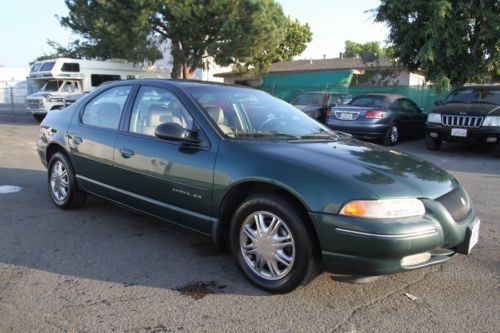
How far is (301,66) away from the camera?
3362 cm

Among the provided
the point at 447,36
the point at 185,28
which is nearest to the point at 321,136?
the point at 447,36

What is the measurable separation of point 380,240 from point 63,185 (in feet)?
12.5

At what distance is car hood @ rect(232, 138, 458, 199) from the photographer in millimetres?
2961

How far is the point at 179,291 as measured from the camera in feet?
10.7

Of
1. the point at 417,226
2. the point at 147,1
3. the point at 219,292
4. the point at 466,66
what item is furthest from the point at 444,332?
the point at 147,1

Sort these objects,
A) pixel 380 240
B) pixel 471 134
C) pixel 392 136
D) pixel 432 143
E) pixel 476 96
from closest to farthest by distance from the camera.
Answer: pixel 380 240 < pixel 471 134 < pixel 476 96 < pixel 432 143 < pixel 392 136

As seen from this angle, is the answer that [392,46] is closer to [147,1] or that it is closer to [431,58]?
[431,58]

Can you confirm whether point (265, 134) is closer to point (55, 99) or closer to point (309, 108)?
point (309, 108)

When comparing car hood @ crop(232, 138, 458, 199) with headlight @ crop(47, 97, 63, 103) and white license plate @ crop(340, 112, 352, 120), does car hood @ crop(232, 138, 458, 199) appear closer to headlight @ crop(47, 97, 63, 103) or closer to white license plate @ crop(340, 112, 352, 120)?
white license plate @ crop(340, 112, 352, 120)

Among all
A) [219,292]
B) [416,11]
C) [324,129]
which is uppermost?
[416,11]

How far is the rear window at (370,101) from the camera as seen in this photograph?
12541 millimetres

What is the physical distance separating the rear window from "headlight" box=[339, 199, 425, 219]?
1006 centimetres

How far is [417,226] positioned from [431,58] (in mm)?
13535

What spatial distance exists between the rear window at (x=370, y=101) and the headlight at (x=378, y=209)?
33.0 feet
